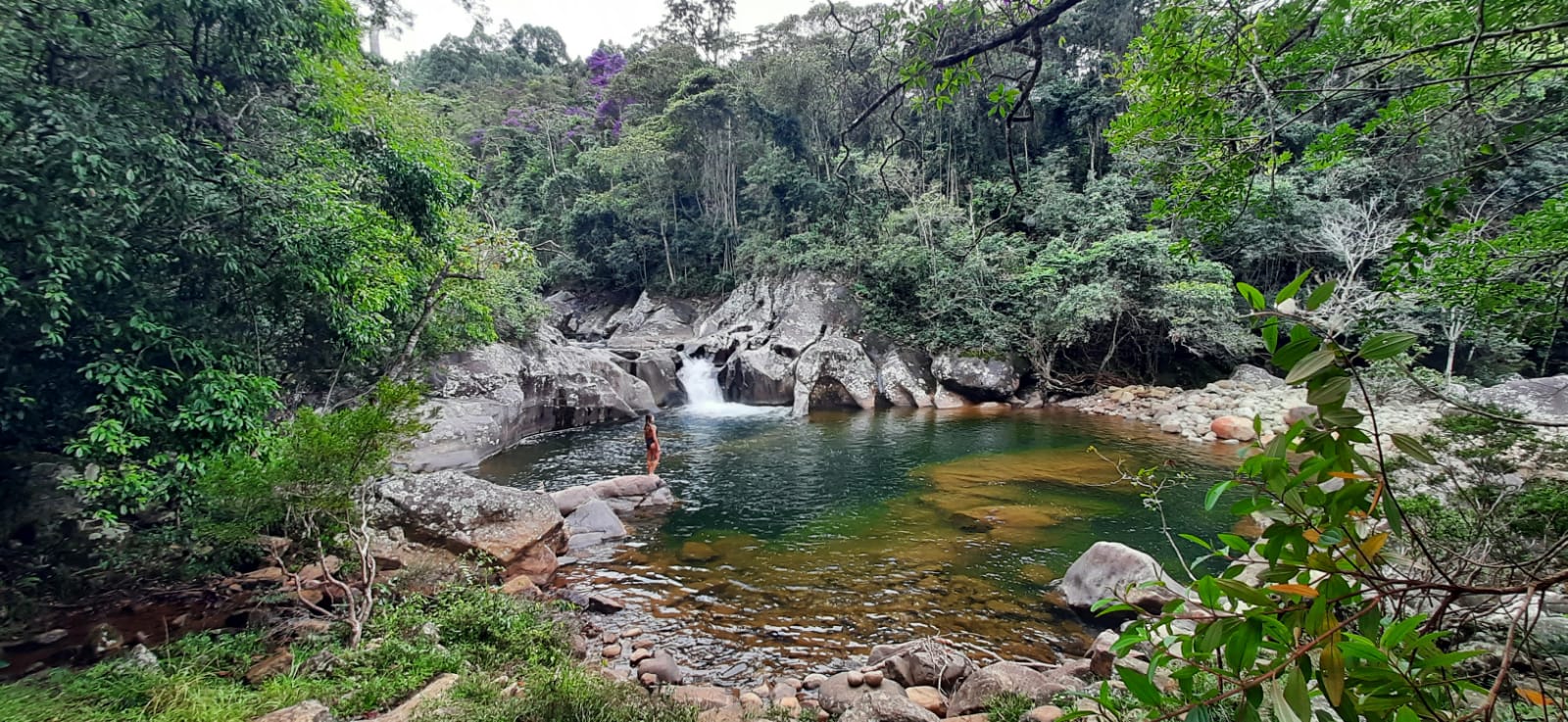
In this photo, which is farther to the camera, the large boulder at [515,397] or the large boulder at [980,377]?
the large boulder at [980,377]

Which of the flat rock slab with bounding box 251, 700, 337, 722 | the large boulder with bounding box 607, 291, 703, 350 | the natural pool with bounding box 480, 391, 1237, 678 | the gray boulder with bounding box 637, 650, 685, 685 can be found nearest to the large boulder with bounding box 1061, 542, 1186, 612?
the natural pool with bounding box 480, 391, 1237, 678

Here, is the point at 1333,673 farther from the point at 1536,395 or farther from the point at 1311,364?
the point at 1536,395

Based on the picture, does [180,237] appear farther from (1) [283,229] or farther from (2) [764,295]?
(2) [764,295]

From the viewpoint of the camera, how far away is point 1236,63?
3016mm

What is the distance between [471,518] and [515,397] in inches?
349

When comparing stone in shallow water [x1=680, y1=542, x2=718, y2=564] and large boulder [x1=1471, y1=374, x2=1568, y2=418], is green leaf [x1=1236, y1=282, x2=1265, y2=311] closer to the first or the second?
stone in shallow water [x1=680, y1=542, x2=718, y2=564]

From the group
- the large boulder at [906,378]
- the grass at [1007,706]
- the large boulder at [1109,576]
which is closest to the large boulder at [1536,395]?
the large boulder at [1109,576]

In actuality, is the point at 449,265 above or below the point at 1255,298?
above

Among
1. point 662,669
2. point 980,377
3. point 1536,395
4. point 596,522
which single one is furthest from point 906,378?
point 662,669

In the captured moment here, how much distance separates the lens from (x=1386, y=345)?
106 centimetres

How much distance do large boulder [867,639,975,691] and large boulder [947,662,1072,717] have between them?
10.2 inches

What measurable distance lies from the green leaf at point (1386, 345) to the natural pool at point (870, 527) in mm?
1492

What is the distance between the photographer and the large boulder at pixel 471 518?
25.8ft

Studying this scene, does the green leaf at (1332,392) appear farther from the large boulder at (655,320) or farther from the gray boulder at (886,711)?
the large boulder at (655,320)
